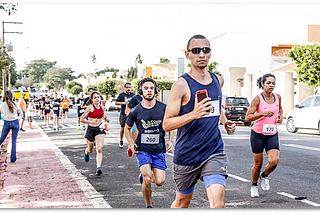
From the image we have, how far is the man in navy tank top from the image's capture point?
3852 millimetres

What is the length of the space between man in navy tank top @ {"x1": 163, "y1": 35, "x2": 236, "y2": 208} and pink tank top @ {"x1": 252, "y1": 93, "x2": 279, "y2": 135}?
103 inches

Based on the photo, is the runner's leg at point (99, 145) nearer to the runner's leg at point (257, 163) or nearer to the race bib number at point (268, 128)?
the runner's leg at point (257, 163)

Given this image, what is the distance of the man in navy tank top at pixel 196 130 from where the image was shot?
3852 mm

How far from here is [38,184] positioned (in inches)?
302

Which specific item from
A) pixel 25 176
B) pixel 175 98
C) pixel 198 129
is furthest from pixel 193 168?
pixel 25 176

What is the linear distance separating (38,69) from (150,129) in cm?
17545

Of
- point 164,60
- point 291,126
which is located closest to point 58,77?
point 164,60

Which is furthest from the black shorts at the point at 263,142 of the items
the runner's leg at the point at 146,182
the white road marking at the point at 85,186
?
the white road marking at the point at 85,186

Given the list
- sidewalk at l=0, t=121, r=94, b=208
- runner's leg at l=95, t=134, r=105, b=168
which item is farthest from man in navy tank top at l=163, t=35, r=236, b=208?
runner's leg at l=95, t=134, r=105, b=168

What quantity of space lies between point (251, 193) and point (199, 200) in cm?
85

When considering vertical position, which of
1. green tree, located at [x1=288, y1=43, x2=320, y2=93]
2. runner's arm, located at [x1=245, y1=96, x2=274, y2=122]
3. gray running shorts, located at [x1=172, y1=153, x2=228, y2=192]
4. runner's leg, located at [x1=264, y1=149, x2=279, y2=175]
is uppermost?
green tree, located at [x1=288, y1=43, x2=320, y2=93]

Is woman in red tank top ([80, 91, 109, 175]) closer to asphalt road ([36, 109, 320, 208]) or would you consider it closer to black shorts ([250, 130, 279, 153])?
asphalt road ([36, 109, 320, 208])

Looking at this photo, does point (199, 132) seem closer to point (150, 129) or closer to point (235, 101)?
point (150, 129)

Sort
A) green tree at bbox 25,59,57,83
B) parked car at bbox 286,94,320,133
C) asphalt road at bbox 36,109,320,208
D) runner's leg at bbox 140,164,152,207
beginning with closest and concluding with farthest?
runner's leg at bbox 140,164,152,207 → asphalt road at bbox 36,109,320,208 → parked car at bbox 286,94,320,133 → green tree at bbox 25,59,57,83
